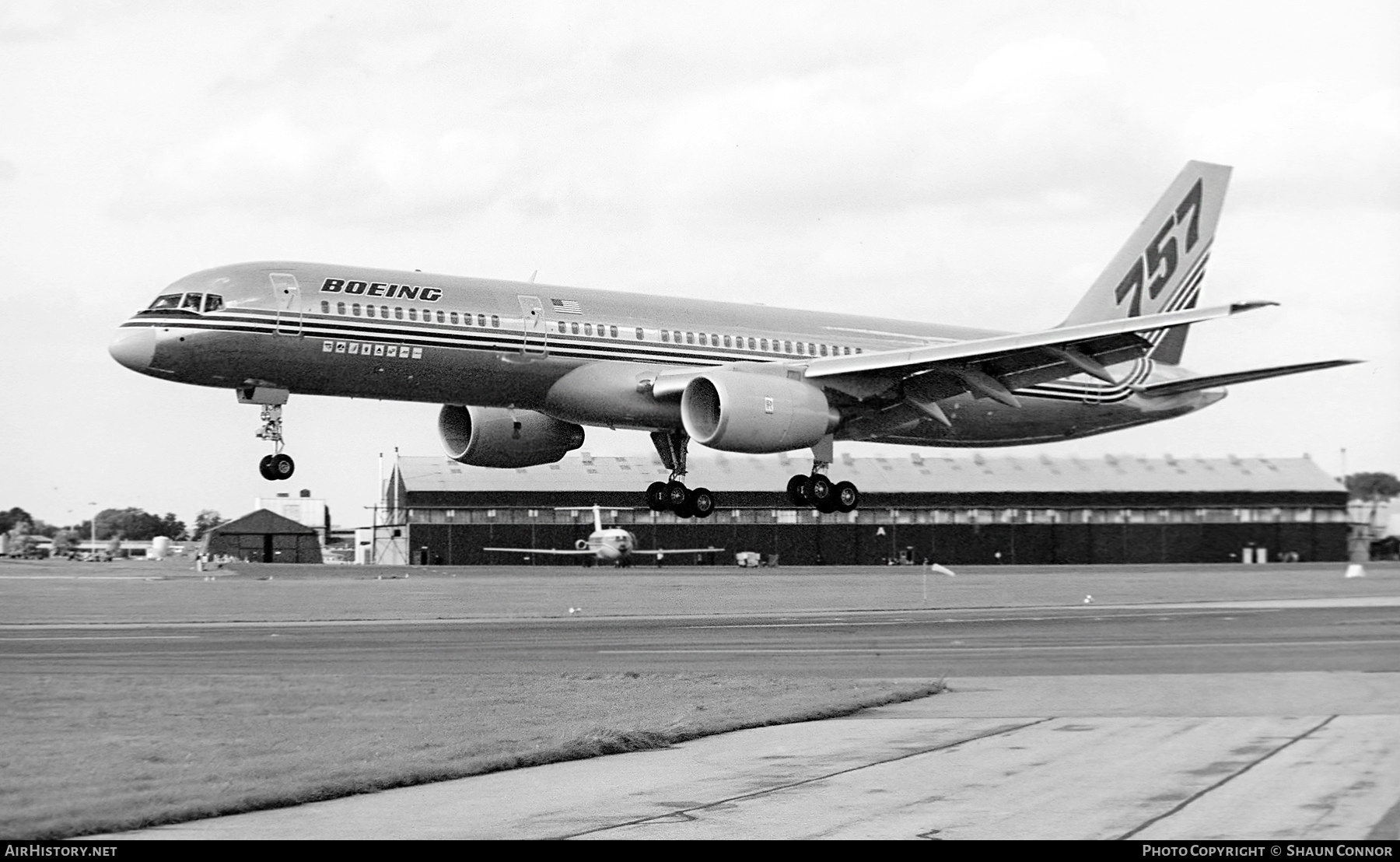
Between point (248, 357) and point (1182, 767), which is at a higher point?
Result: point (248, 357)

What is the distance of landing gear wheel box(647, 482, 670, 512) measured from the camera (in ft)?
139

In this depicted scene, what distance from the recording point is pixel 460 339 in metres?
35.8

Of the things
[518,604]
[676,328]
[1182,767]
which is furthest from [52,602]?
[1182,767]

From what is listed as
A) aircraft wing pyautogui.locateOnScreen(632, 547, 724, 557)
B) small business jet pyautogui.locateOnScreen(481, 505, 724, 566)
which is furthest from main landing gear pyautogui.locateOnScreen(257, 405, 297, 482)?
aircraft wing pyautogui.locateOnScreen(632, 547, 724, 557)

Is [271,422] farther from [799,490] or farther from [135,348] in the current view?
[799,490]

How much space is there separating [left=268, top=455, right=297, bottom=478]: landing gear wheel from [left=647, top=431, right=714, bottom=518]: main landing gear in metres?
9.50

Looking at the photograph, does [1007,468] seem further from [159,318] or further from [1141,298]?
[159,318]

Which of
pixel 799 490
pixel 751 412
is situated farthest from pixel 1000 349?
pixel 799 490

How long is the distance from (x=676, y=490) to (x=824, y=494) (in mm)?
3666

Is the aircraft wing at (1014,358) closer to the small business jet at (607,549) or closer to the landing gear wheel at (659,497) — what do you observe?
the landing gear wheel at (659,497)

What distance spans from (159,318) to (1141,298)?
87.1 ft

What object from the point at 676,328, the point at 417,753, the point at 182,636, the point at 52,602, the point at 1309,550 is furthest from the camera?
the point at 1309,550

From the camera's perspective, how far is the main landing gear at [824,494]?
41719 millimetres
